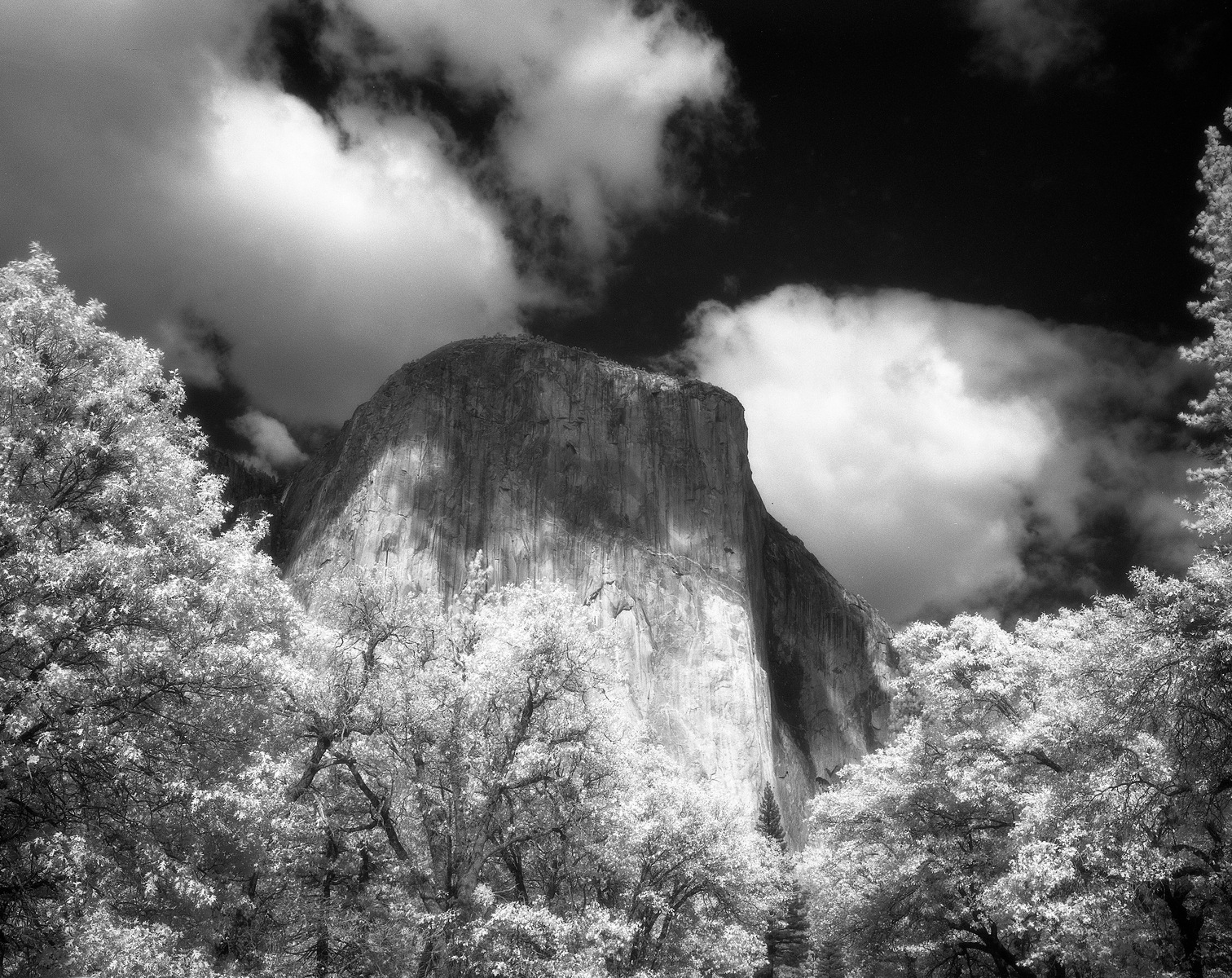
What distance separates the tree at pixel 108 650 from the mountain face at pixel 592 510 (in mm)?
63921

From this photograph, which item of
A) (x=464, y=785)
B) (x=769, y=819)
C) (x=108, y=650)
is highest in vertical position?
(x=769, y=819)

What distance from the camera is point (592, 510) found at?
9431 centimetres

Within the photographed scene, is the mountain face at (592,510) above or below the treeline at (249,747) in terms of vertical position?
above

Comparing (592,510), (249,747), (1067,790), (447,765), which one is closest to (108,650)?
(249,747)

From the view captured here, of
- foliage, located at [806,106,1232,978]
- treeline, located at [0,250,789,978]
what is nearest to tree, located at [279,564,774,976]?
treeline, located at [0,250,789,978]

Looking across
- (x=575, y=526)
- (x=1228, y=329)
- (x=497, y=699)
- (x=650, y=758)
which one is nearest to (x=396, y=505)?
(x=575, y=526)

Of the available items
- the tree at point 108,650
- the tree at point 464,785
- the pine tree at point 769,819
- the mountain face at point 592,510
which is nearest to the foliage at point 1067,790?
the tree at point 464,785

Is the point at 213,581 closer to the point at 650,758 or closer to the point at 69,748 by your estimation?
the point at 69,748

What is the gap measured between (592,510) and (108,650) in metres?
82.7

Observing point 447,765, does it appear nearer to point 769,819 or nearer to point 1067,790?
point 1067,790

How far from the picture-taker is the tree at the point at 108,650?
36.6 ft

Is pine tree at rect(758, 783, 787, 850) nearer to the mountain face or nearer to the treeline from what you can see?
the mountain face

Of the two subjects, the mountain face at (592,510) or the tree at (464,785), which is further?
the mountain face at (592,510)

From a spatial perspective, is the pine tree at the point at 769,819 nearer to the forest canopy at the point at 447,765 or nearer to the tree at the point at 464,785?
the forest canopy at the point at 447,765
